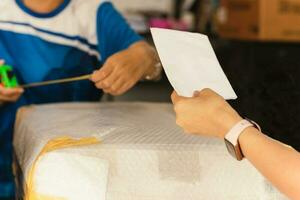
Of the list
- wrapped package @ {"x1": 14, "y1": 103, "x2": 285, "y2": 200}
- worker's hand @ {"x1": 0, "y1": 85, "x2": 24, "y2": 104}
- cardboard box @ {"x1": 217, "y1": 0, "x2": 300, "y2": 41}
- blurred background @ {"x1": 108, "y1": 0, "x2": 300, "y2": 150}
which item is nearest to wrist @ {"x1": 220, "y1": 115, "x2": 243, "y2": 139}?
wrapped package @ {"x1": 14, "y1": 103, "x2": 285, "y2": 200}

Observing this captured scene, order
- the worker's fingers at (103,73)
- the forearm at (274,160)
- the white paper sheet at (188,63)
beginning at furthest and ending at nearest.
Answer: the worker's fingers at (103,73), the white paper sheet at (188,63), the forearm at (274,160)

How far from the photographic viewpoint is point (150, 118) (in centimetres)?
95

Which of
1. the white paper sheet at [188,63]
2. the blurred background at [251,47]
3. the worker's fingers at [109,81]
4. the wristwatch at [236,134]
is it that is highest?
the white paper sheet at [188,63]

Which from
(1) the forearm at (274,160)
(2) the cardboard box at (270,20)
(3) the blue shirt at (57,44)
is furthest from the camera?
(2) the cardboard box at (270,20)

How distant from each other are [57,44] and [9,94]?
0.20m

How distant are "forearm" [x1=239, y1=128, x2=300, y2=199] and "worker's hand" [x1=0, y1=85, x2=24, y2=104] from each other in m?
0.61

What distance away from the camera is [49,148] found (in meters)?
0.72

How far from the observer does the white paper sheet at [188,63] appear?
0.71m

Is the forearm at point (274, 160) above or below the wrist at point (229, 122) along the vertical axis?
below

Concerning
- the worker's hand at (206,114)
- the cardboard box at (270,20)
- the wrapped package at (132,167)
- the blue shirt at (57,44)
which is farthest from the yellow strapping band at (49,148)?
the cardboard box at (270,20)

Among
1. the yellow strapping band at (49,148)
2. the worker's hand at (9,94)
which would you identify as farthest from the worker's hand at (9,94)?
the yellow strapping band at (49,148)

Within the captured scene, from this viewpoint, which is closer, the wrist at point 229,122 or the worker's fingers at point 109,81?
the wrist at point 229,122

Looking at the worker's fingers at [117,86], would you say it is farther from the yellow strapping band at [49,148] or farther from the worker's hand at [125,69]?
the yellow strapping band at [49,148]

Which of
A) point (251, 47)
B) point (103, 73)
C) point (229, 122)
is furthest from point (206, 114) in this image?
point (251, 47)
